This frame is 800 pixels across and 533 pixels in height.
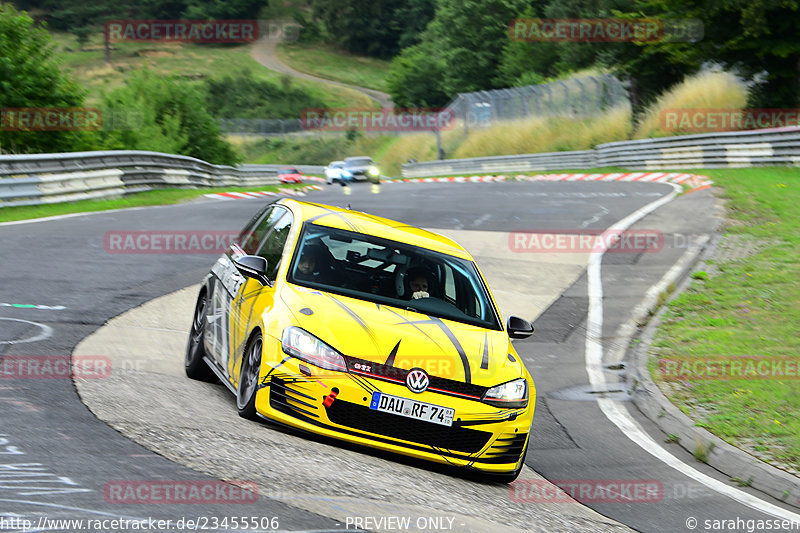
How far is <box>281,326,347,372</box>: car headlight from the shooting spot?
650 centimetres

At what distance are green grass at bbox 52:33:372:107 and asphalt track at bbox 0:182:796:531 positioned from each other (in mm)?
101322

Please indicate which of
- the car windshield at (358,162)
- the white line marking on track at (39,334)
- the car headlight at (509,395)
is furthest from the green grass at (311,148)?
the car headlight at (509,395)

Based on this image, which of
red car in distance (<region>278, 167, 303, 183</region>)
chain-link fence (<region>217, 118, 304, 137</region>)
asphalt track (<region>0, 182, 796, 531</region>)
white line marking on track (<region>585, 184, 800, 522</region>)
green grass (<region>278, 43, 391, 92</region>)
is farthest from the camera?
green grass (<region>278, 43, 391, 92</region>)

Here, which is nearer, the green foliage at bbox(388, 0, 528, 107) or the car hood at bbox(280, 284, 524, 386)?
the car hood at bbox(280, 284, 524, 386)

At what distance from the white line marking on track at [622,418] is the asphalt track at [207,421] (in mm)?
99

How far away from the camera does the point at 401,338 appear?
22.1 feet

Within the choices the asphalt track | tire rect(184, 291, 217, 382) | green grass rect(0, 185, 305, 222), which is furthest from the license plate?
green grass rect(0, 185, 305, 222)

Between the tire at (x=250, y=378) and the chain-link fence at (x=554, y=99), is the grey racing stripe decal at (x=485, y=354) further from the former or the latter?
the chain-link fence at (x=554, y=99)

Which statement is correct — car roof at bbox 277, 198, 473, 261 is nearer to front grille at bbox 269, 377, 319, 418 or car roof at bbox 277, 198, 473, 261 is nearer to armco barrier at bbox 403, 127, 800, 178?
front grille at bbox 269, 377, 319, 418

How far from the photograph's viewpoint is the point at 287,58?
473 feet

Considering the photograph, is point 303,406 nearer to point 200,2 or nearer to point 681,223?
point 681,223

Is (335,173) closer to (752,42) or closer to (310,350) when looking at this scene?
(752,42)

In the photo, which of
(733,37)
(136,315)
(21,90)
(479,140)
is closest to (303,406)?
(136,315)

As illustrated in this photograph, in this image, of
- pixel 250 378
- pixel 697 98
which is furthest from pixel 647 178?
pixel 250 378
